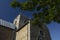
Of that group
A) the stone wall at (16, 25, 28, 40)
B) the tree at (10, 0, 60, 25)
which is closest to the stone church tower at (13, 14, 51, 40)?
the stone wall at (16, 25, 28, 40)

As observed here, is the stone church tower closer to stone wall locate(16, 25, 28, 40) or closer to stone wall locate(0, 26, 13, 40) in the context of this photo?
stone wall locate(16, 25, 28, 40)

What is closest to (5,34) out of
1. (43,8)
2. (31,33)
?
(31,33)

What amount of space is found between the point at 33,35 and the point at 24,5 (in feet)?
28.6

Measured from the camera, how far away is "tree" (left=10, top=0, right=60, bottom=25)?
6.54 m

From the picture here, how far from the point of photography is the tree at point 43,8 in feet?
21.5

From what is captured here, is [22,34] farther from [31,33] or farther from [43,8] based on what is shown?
[43,8]

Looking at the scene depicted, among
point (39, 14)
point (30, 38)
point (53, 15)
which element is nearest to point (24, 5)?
point (39, 14)

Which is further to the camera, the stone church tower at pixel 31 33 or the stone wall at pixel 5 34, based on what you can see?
the stone wall at pixel 5 34

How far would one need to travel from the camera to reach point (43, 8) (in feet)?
23.4

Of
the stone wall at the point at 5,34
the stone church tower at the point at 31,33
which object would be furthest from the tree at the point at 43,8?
the stone wall at the point at 5,34

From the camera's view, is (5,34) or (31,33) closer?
(31,33)

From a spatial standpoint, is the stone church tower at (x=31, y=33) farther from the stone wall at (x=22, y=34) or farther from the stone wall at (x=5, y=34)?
the stone wall at (x=5, y=34)

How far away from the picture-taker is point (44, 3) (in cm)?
695

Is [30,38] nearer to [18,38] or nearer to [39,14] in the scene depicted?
[18,38]
